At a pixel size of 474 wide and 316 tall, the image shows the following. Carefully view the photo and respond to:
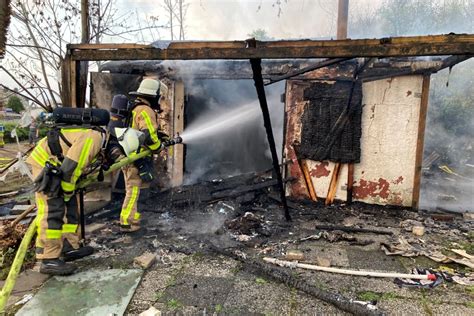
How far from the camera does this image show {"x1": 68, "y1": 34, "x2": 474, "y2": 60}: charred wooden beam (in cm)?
299

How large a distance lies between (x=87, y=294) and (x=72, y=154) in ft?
5.02

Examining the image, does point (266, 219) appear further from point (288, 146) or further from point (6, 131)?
point (6, 131)

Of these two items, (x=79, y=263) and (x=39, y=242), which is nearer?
(x=39, y=242)

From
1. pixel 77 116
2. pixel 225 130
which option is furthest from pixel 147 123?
pixel 225 130

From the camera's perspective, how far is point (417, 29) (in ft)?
58.4

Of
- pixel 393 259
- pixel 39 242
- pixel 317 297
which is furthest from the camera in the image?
pixel 393 259

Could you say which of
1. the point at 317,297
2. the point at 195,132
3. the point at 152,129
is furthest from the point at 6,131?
the point at 317,297

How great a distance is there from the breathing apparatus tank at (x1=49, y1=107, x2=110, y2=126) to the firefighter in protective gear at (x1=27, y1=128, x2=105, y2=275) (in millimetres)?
97

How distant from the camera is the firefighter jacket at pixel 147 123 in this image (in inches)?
184

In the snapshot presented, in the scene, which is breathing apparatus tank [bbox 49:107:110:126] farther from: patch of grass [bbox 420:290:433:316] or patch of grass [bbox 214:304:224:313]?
patch of grass [bbox 420:290:433:316]

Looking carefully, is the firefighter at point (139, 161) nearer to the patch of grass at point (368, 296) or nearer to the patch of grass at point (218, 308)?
the patch of grass at point (218, 308)

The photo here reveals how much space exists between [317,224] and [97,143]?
3.97 metres

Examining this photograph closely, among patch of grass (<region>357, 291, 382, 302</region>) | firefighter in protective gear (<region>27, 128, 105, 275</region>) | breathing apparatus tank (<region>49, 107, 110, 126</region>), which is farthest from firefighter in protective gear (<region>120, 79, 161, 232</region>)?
patch of grass (<region>357, 291, 382, 302</region>)

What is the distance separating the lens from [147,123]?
4723mm
